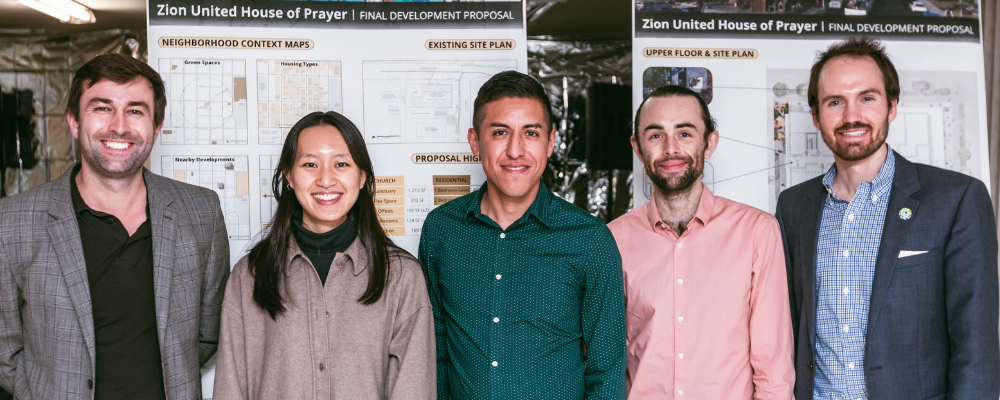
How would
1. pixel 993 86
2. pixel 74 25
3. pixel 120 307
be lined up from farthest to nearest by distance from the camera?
pixel 74 25 < pixel 993 86 < pixel 120 307

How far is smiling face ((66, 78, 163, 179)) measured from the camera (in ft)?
6.49

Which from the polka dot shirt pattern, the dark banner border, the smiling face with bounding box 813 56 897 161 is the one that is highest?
the dark banner border

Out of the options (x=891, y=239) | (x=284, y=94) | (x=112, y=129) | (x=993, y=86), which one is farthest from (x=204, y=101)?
(x=993, y=86)

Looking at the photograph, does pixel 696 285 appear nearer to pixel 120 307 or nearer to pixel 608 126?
pixel 120 307

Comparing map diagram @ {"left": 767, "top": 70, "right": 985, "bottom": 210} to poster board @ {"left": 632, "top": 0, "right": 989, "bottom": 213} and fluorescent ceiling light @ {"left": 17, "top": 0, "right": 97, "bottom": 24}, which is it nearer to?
poster board @ {"left": 632, "top": 0, "right": 989, "bottom": 213}

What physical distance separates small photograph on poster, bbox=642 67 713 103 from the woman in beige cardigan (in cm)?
140

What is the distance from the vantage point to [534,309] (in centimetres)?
190

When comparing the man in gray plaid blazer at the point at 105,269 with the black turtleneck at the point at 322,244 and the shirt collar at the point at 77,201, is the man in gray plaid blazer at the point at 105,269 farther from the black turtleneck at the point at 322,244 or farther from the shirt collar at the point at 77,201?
the black turtleneck at the point at 322,244

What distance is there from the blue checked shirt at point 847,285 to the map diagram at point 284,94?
199 cm

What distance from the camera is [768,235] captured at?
2.06 m

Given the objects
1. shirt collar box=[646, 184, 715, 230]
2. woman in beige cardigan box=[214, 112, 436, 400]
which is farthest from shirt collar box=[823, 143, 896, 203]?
woman in beige cardigan box=[214, 112, 436, 400]

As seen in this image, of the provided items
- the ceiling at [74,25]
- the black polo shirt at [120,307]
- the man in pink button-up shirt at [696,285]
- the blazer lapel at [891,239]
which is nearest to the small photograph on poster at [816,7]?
the man in pink button-up shirt at [696,285]

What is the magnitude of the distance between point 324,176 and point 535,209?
64cm

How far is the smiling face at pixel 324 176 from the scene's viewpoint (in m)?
1.88
